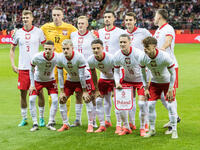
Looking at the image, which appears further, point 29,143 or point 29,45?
point 29,45

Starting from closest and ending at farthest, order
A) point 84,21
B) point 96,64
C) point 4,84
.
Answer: point 96,64
point 84,21
point 4,84

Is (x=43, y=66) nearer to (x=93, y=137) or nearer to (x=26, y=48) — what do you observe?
(x=26, y=48)

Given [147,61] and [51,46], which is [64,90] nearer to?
[51,46]

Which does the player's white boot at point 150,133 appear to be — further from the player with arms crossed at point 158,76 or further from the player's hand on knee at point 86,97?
the player's hand on knee at point 86,97

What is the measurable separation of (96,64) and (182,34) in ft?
81.7

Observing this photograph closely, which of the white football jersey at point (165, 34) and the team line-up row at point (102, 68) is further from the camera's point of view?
the white football jersey at point (165, 34)

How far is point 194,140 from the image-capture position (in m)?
7.07

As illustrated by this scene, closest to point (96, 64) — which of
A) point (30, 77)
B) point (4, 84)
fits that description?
point (30, 77)

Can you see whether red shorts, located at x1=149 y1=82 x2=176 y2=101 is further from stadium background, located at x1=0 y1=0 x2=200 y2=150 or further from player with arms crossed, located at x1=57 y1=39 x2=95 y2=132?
player with arms crossed, located at x1=57 y1=39 x2=95 y2=132

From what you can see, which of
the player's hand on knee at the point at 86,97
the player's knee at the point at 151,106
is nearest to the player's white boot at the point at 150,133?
the player's knee at the point at 151,106

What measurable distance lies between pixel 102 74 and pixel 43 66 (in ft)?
4.30

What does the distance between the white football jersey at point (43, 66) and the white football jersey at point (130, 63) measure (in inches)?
55.7

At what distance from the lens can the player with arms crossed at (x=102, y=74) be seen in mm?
7680

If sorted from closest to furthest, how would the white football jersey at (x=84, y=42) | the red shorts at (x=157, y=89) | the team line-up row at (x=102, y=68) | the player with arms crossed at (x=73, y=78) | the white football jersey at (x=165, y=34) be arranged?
the team line-up row at (x=102, y=68), the red shorts at (x=157, y=89), the player with arms crossed at (x=73, y=78), the white football jersey at (x=165, y=34), the white football jersey at (x=84, y=42)
